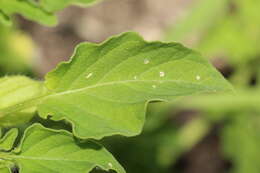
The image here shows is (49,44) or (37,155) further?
(49,44)

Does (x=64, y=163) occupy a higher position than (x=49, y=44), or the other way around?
(x=64, y=163)

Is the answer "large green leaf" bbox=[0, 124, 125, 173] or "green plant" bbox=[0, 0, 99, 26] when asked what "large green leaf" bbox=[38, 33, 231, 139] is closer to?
"large green leaf" bbox=[0, 124, 125, 173]

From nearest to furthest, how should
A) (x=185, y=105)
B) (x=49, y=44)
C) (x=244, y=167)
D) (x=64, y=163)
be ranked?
(x=64, y=163), (x=244, y=167), (x=185, y=105), (x=49, y=44)

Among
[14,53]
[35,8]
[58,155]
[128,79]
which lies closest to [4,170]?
[58,155]

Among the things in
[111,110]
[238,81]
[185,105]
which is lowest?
[185,105]

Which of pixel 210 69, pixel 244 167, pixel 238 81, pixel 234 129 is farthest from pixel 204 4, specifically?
pixel 210 69

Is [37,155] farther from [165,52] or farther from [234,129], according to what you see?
[234,129]

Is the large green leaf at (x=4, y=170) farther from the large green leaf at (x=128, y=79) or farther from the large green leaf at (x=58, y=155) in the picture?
the large green leaf at (x=128, y=79)
